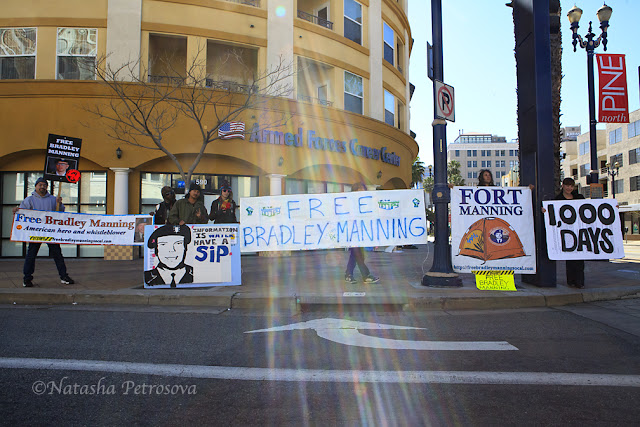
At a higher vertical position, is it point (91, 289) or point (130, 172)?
point (130, 172)

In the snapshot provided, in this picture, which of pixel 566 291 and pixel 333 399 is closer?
pixel 333 399

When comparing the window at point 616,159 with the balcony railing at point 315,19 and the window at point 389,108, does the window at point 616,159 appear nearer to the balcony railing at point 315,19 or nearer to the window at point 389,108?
the window at point 389,108

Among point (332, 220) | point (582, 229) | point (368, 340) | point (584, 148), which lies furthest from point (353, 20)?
point (584, 148)

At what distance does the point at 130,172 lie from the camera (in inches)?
524

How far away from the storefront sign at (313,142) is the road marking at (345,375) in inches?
398

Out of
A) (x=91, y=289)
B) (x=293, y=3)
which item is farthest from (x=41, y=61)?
(x=91, y=289)

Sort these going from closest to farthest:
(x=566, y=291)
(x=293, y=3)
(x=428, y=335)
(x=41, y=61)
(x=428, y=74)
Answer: (x=428, y=335)
(x=566, y=291)
(x=428, y=74)
(x=41, y=61)
(x=293, y=3)

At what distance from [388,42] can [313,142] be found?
730 cm

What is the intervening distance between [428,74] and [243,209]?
397cm

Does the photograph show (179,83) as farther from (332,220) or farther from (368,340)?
(368,340)

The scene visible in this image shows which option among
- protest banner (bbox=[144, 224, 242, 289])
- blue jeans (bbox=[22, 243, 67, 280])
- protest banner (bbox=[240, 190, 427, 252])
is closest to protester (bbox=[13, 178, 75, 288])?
blue jeans (bbox=[22, 243, 67, 280])

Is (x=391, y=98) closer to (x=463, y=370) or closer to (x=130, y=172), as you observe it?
(x=130, y=172)

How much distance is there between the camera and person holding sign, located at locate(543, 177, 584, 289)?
6.89 metres

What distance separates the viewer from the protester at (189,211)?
7391 millimetres
